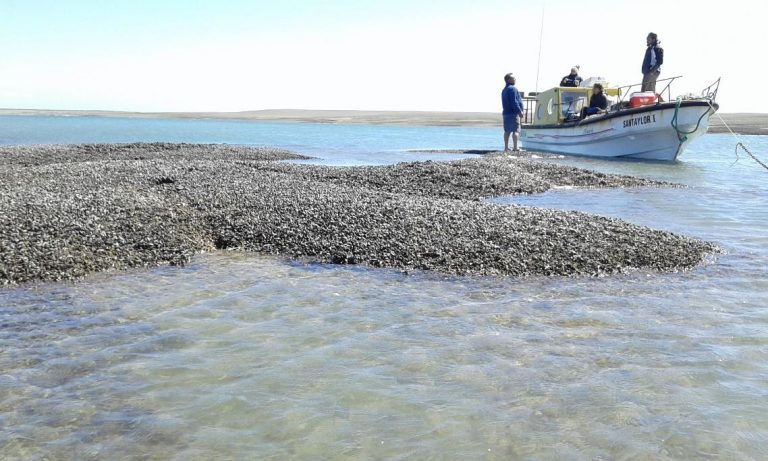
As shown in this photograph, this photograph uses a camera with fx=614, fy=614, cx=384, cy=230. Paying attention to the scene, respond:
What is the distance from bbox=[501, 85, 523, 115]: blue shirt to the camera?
88.8 feet

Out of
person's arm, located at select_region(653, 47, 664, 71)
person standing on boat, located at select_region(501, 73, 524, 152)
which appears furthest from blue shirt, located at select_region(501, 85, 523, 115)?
person's arm, located at select_region(653, 47, 664, 71)

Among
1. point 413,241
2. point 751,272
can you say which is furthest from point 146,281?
point 751,272

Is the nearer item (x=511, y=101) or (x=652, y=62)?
(x=652, y=62)

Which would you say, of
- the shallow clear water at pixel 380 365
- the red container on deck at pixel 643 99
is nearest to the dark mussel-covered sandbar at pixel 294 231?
the shallow clear water at pixel 380 365

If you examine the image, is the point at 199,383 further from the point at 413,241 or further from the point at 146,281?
the point at 413,241

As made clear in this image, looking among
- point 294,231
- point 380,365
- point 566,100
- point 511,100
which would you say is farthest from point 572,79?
point 380,365

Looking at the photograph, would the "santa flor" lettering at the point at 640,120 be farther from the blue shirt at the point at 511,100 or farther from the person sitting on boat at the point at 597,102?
the blue shirt at the point at 511,100

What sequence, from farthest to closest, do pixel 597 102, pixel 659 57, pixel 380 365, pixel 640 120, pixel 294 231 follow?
pixel 597 102, pixel 640 120, pixel 659 57, pixel 294 231, pixel 380 365

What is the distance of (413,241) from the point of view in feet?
29.9

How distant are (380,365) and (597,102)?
82.1 ft

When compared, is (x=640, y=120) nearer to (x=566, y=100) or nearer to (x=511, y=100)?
(x=566, y=100)

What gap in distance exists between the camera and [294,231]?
977 centimetres

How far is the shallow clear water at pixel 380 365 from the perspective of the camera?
13.6 ft

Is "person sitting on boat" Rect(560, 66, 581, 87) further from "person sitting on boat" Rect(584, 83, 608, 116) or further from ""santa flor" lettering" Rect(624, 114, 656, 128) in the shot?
""santa flor" lettering" Rect(624, 114, 656, 128)
